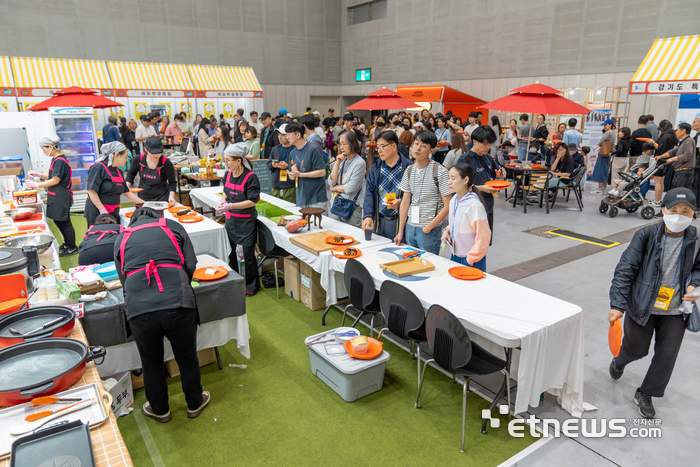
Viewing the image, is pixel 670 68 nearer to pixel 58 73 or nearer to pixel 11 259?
pixel 11 259

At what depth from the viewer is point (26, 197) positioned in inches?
231

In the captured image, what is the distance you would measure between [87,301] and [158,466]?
121 cm

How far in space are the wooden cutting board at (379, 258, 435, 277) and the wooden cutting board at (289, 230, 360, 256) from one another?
745 millimetres

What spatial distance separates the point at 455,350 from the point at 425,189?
1.76m

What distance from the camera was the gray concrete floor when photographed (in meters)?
2.83

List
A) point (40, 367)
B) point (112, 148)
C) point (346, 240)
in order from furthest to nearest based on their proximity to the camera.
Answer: point (112, 148)
point (346, 240)
point (40, 367)

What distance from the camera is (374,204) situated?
473cm

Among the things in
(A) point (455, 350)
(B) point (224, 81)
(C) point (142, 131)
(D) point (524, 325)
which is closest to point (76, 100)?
(C) point (142, 131)

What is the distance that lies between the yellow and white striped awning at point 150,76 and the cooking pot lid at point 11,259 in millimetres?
14306

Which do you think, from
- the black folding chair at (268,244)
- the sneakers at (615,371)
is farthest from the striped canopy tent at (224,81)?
the sneakers at (615,371)

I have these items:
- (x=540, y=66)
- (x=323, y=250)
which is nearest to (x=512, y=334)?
(x=323, y=250)

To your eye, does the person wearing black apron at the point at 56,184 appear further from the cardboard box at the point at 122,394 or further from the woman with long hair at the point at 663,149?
the woman with long hair at the point at 663,149

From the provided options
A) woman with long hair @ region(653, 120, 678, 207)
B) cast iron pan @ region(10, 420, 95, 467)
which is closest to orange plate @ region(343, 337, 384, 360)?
cast iron pan @ region(10, 420, 95, 467)

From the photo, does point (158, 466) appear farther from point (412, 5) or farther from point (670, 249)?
point (412, 5)
